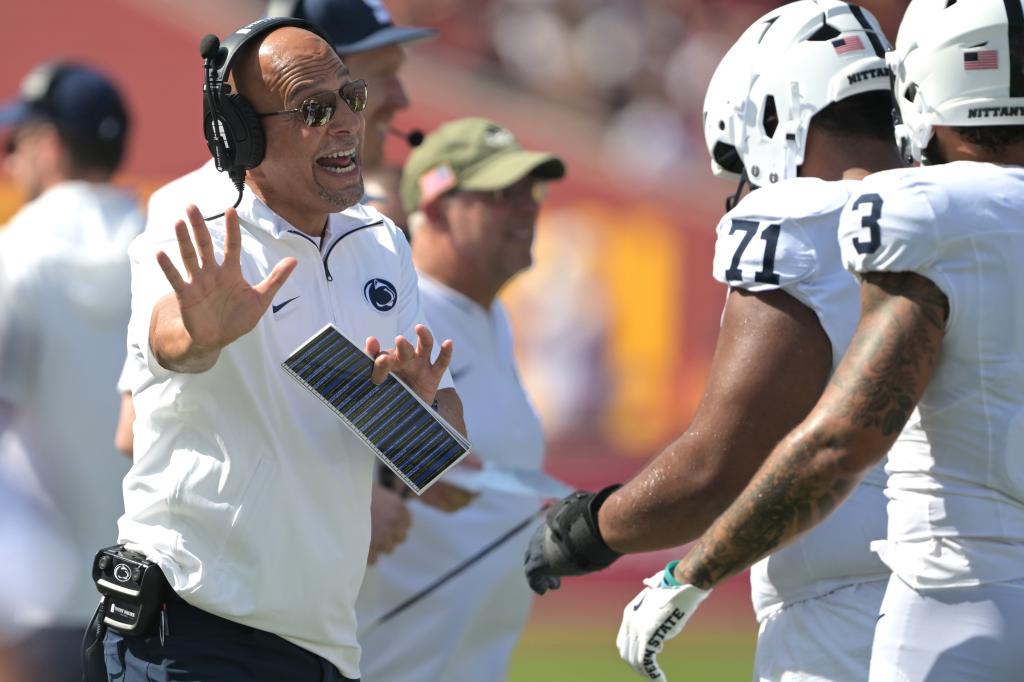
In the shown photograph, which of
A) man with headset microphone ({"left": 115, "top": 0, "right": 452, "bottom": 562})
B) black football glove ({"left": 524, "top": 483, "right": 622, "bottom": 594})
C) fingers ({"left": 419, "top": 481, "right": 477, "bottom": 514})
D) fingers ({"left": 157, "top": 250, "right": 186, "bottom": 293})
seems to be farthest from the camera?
man with headset microphone ({"left": 115, "top": 0, "right": 452, "bottom": 562})

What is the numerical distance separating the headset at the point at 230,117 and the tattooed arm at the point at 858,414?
125 centimetres

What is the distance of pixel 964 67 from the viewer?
2.85 metres

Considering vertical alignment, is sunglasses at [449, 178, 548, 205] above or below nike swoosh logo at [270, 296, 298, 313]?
below

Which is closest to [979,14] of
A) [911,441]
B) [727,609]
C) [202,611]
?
[911,441]

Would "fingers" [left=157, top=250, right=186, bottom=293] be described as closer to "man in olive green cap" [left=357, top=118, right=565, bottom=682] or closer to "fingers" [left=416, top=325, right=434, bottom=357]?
"fingers" [left=416, top=325, right=434, bottom=357]

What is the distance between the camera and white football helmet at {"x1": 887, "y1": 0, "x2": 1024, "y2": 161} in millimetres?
2812

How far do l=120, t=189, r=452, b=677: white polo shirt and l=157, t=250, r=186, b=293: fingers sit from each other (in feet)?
0.68

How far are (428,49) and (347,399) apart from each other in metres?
10.5

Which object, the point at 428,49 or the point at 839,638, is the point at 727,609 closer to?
the point at 428,49

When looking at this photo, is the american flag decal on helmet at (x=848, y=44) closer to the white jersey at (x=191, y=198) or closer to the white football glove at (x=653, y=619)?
the white football glove at (x=653, y=619)

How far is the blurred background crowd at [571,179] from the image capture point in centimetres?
1212

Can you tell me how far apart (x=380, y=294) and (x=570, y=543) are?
678 millimetres

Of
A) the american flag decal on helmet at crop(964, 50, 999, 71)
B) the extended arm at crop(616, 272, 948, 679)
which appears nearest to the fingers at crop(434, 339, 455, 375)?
the extended arm at crop(616, 272, 948, 679)

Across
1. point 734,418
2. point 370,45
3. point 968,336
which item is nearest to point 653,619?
point 734,418
